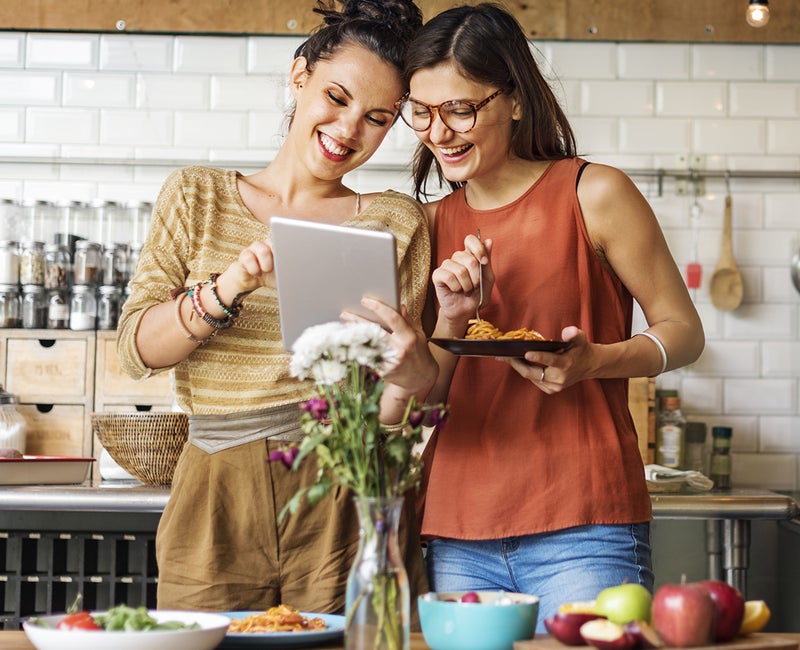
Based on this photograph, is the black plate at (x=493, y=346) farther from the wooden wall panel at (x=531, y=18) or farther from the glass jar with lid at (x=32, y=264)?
the wooden wall panel at (x=531, y=18)

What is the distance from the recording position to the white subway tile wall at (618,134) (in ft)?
13.1

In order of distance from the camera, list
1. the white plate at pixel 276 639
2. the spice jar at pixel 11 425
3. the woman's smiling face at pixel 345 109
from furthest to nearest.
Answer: the spice jar at pixel 11 425 → the woman's smiling face at pixel 345 109 → the white plate at pixel 276 639

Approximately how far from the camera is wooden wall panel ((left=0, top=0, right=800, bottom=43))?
400 cm

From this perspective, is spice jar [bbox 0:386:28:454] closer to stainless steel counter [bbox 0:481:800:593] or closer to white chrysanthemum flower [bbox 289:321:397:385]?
stainless steel counter [bbox 0:481:800:593]

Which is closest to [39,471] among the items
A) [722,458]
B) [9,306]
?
[9,306]

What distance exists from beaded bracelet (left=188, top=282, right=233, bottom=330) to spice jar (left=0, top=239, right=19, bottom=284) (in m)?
2.14

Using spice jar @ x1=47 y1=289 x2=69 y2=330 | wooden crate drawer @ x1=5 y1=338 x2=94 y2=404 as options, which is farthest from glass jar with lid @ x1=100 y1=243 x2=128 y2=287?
wooden crate drawer @ x1=5 y1=338 x2=94 y2=404

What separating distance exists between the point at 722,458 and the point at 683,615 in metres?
2.58

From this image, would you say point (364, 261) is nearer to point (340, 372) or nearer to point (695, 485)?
point (340, 372)

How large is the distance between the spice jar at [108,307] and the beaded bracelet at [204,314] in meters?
1.94

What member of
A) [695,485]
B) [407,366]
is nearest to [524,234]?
[407,366]

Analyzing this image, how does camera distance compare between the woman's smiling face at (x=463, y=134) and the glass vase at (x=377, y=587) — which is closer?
the glass vase at (x=377, y=587)

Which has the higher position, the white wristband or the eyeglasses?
the eyeglasses

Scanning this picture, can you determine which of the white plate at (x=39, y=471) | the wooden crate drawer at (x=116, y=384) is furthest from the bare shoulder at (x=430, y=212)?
the wooden crate drawer at (x=116, y=384)
